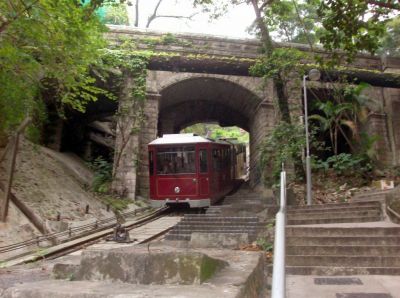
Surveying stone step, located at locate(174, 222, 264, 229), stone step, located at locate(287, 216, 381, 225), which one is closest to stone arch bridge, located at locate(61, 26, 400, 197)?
stone step, located at locate(174, 222, 264, 229)

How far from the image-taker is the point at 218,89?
18.8m

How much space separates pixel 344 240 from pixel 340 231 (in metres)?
0.37

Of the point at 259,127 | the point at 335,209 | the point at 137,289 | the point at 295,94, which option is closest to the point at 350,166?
the point at 295,94

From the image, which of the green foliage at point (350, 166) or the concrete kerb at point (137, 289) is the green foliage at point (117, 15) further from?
the concrete kerb at point (137, 289)

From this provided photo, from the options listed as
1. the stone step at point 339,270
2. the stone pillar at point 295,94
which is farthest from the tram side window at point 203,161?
the stone step at point 339,270

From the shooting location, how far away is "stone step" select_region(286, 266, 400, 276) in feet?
16.5

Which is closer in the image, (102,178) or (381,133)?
(102,178)

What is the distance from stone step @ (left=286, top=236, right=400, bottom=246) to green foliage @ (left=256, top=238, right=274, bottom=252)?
62 centimetres

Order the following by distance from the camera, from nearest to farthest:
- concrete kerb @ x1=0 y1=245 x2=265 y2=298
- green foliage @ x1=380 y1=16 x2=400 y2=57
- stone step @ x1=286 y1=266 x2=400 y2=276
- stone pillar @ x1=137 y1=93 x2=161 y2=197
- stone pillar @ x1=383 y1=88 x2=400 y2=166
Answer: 1. concrete kerb @ x1=0 y1=245 x2=265 y2=298
2. stone step @ x1=286 y1=266 x2=400 y2=276
3. stone pillar @ x1=137 y1=93 x2=161 y2=197
4. stone pillar @ x1=383 y1=88 x2=400 y2=166
5. green foliage @ x1=380 y1=16 x2=400 y2=57

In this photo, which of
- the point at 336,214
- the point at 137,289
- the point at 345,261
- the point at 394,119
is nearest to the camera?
the point at 137,289

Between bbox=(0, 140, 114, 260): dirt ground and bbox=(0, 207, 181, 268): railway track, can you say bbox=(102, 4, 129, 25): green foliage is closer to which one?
bbox=(0, 140, 114, 260): dirt ground

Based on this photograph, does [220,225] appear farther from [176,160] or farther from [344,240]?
[176,160]

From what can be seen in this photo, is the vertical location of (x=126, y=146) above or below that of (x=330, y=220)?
above

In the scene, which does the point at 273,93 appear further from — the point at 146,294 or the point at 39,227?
the point at 146,294
